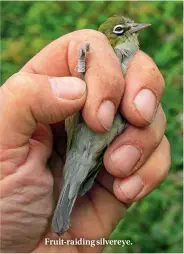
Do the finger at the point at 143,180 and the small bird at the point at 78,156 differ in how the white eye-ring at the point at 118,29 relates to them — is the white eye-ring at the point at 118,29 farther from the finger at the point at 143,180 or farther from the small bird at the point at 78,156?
the finger at the point at 143,180

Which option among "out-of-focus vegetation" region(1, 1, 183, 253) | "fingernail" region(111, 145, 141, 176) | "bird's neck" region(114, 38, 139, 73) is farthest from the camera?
"out-of-focus vegetation" region(1, 1, 183, 253)

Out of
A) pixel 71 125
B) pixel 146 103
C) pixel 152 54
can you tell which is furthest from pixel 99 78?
pixel 152 54

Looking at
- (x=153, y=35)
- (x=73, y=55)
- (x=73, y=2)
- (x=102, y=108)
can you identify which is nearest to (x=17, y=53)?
(x=73, y=2)

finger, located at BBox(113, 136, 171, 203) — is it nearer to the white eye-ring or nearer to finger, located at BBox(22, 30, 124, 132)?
finger, located at BBox(22, 30, 124, 132)

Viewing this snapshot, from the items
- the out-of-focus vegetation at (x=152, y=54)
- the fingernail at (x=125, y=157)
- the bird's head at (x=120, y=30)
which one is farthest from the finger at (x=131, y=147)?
the out-of-focus vegetation at (x=152, y=54)

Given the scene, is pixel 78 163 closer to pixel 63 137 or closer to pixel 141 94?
pixel 63 137

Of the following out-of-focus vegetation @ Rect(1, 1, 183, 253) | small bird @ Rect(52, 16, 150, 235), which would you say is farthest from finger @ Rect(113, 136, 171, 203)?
out-of-focus vegetation @ Rect(1, 1, 183, 253)

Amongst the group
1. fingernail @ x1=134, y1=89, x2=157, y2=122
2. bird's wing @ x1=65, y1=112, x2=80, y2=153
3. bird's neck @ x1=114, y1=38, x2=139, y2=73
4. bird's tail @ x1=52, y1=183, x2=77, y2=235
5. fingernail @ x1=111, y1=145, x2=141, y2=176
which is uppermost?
bird's neck @ x1=114, y1=38, x2=139, y2=73
